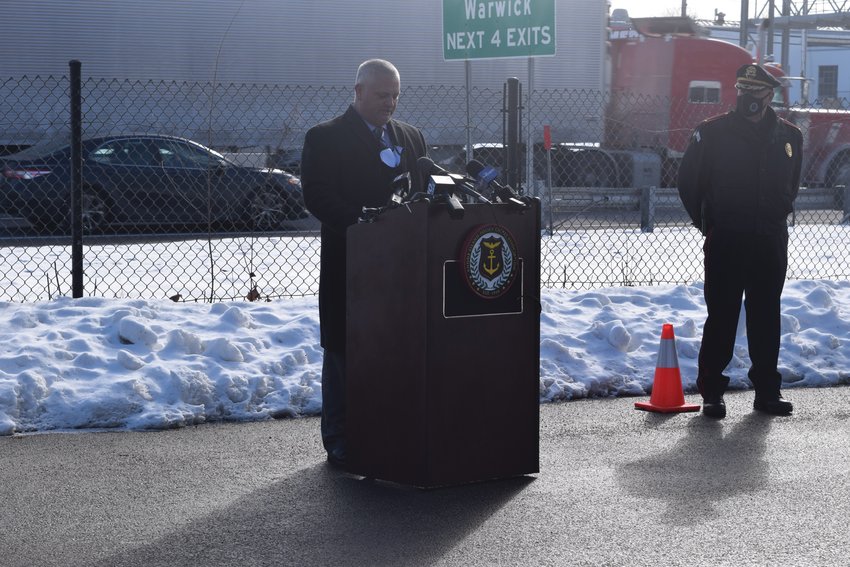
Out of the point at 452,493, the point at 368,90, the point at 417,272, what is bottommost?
the point at 452,493

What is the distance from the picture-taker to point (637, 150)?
21016mm

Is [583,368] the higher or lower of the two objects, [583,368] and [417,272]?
the lower

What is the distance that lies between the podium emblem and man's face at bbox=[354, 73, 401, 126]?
841 millimetres

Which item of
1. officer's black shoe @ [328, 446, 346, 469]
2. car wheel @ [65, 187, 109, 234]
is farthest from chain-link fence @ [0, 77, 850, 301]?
officer's black shoe @ [328, 446, 346, 469]

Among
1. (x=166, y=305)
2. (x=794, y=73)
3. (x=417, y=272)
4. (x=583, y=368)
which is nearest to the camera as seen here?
(x=417, y=272)

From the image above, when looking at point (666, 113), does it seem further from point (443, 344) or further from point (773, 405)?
point (443, 344)

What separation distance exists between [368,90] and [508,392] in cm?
145

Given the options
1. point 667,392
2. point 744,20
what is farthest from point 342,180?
point 744,20

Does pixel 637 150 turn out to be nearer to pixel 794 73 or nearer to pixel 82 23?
pixel 82 23

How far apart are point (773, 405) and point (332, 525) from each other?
115 inches

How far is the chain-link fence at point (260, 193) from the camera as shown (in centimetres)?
1120

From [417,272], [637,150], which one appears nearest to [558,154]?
[637,150]

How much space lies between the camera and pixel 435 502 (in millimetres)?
4859

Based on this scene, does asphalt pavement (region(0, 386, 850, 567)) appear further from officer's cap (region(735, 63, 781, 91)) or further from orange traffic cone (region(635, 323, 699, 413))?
officer's cap (region(735, 63, 781, 91))
